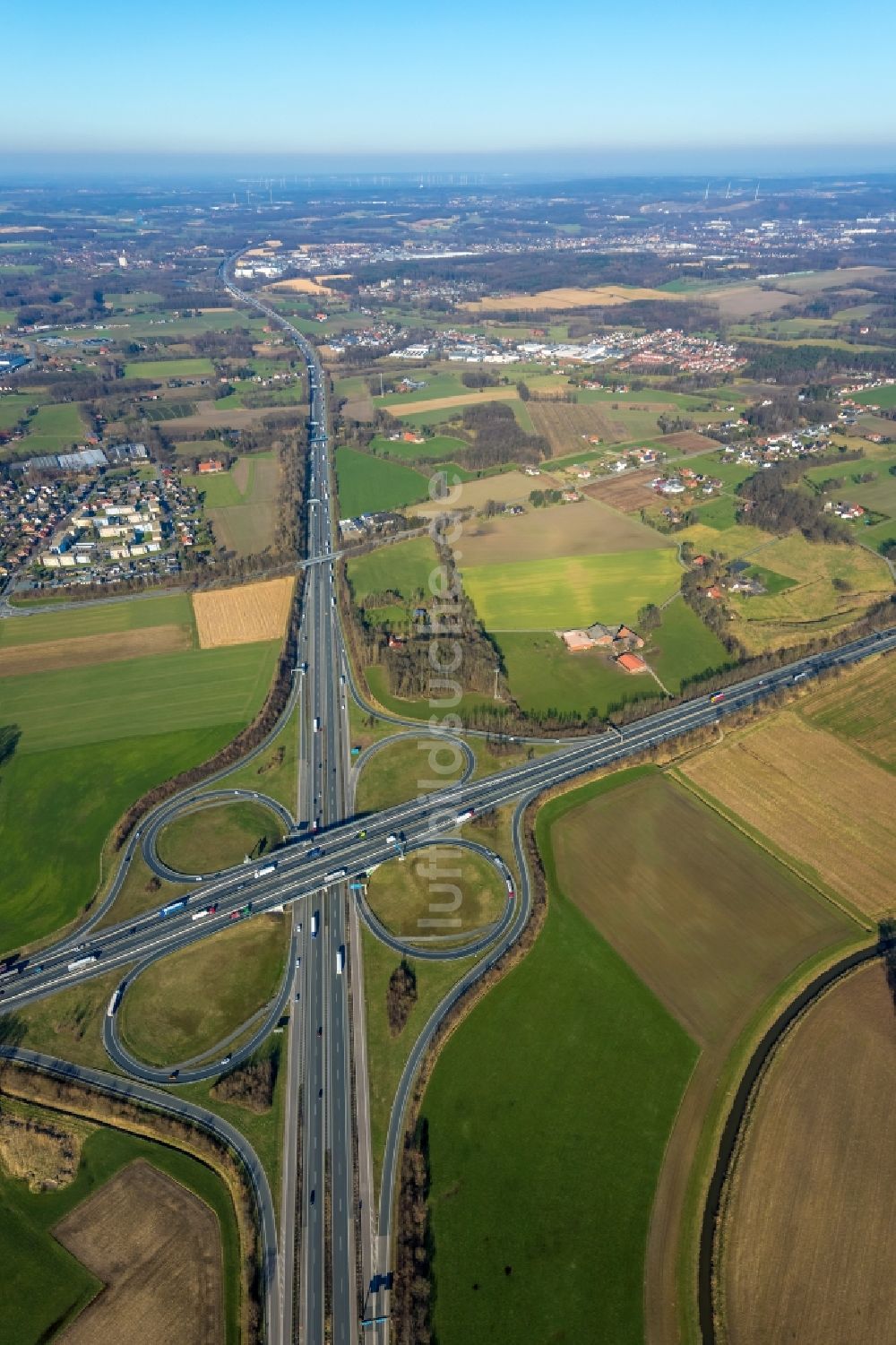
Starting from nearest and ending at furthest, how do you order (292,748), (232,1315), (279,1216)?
(232,1315) → (279,1216) → (292,748)

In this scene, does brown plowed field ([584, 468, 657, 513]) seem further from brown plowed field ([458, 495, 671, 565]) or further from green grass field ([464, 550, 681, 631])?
green grass field ([464, 550, 681, 631])

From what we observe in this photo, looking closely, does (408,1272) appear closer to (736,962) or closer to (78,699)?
(736,962)

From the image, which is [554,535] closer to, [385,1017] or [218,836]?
[218,836]

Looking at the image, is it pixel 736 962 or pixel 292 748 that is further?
pixel 292 748

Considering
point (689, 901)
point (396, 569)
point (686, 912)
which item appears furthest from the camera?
point (396, 569)

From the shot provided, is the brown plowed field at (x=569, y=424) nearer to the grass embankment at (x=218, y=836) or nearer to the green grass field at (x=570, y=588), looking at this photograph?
the green grass field at (x=570, y=588)

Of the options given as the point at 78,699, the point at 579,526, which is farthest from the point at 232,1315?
the point at 579,526

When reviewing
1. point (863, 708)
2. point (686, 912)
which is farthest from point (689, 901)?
point (863, 708)
